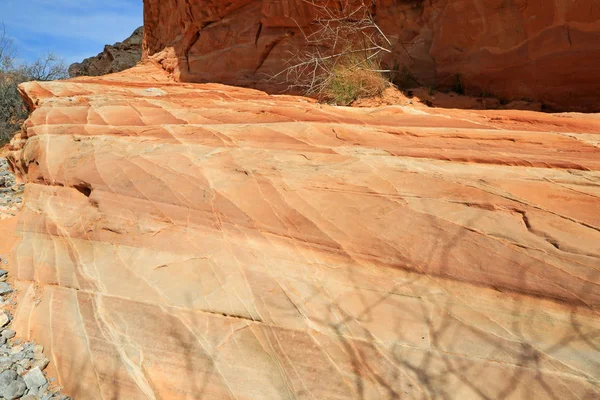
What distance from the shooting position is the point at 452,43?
18.4ft

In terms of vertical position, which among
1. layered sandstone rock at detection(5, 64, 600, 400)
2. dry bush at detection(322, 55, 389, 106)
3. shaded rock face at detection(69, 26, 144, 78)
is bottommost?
layered sandstone rock at detection(5, 64, 600, 400)

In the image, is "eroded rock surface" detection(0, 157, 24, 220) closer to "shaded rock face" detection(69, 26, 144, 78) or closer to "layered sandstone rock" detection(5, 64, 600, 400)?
"layered sandstone rock" detection(5, 64, 600, 400)

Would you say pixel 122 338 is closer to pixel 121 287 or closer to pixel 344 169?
pixel 121 287

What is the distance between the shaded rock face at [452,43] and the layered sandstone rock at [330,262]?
1.63 metres

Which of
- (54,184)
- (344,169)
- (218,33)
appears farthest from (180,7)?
(344,169)

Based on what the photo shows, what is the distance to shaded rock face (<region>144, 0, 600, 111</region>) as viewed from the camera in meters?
4.52

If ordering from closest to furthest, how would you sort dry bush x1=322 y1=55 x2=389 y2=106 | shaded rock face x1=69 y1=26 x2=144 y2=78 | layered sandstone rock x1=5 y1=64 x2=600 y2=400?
layered sandstone rock x1=5 y1=64 x2=600 y2=400
dry bush x1=322 y1=55 x2=389 y2=106
shaded rock face x1=69 y1=26 x2=144 y2=78

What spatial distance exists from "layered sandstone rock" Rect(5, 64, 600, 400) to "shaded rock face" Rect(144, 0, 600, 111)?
5.34 feet

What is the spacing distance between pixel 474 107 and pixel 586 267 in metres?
3.19

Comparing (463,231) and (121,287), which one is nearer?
(463,231)

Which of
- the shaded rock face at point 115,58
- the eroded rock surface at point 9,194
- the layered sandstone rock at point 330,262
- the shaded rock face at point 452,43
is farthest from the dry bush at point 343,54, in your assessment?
the shaded rock face at point 115,58

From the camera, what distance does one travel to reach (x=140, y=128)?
4.25 m

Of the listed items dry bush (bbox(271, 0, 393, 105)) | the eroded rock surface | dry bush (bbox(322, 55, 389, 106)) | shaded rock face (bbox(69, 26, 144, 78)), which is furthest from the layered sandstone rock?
shaded rock face (bbox(69, 26, 144, 78))

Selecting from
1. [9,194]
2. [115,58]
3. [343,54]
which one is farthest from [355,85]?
[115,58]
